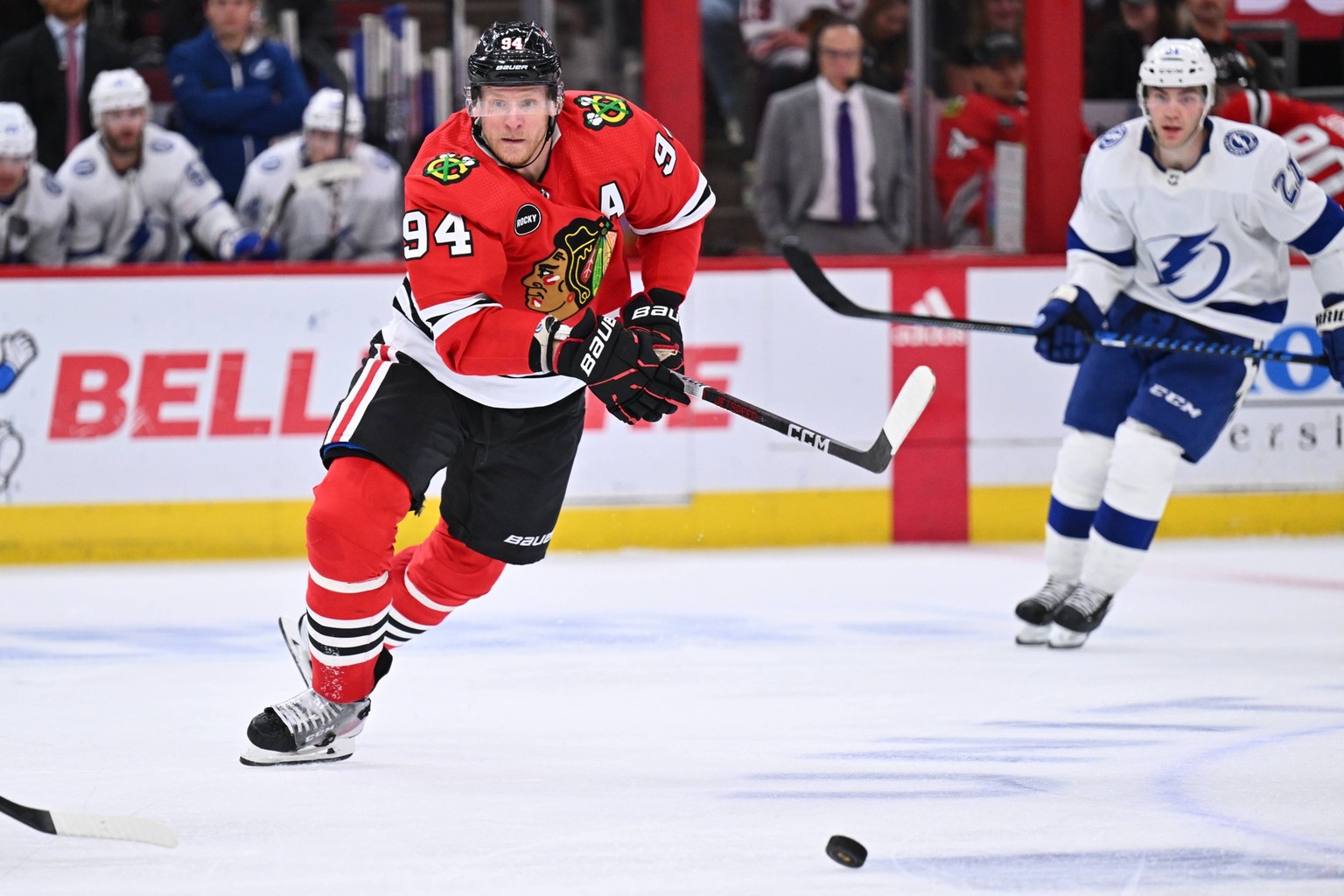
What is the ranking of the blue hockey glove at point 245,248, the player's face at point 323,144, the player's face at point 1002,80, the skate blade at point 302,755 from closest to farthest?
the skate blade at point 302,755 < the blue hockey glove at point 245,248 < the player's face at point 323,144 < the player's face at point 1002,80

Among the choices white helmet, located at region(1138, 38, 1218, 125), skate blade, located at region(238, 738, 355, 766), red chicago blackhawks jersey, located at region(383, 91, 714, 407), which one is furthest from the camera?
white helmet, located at region(1138, 38, 1218, 125)

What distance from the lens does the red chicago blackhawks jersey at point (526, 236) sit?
8.96 ft

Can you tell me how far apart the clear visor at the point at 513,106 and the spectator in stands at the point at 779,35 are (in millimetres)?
3331

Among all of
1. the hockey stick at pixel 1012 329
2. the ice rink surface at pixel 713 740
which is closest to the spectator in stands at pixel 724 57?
the ice rink surface at pixel 713 740

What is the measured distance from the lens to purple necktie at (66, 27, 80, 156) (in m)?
5.71

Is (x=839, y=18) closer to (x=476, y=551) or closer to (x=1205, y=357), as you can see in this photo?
(x=1205, y=357)

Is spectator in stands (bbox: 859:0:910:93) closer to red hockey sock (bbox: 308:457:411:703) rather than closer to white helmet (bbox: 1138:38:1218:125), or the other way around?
white helmet (bbox: 1138:38:1218:125)

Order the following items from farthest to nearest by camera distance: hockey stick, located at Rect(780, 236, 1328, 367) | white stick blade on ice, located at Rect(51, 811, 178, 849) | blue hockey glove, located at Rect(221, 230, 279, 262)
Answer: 1. blue hockey glove, located at Rect(221, 230, 279, 262)
2. hockey stick, located at Rect(780, 236, 1328, 367)
3. white stick blade on ice, located at Rect(51, 811, 178, 849)

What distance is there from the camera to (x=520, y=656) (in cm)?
388

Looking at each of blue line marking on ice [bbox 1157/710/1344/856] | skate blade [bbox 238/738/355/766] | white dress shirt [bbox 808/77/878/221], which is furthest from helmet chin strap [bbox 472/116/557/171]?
white dress shirt [bbox 808/77/878/221]

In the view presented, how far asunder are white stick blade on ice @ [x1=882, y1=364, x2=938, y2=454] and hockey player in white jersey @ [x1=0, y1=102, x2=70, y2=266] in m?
3.23

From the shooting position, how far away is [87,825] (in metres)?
2.21

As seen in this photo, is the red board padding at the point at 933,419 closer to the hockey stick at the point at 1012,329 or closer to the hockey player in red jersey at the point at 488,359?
the hockey stick at the point at 1012,329

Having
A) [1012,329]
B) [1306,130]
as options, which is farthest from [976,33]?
[1012,329]
